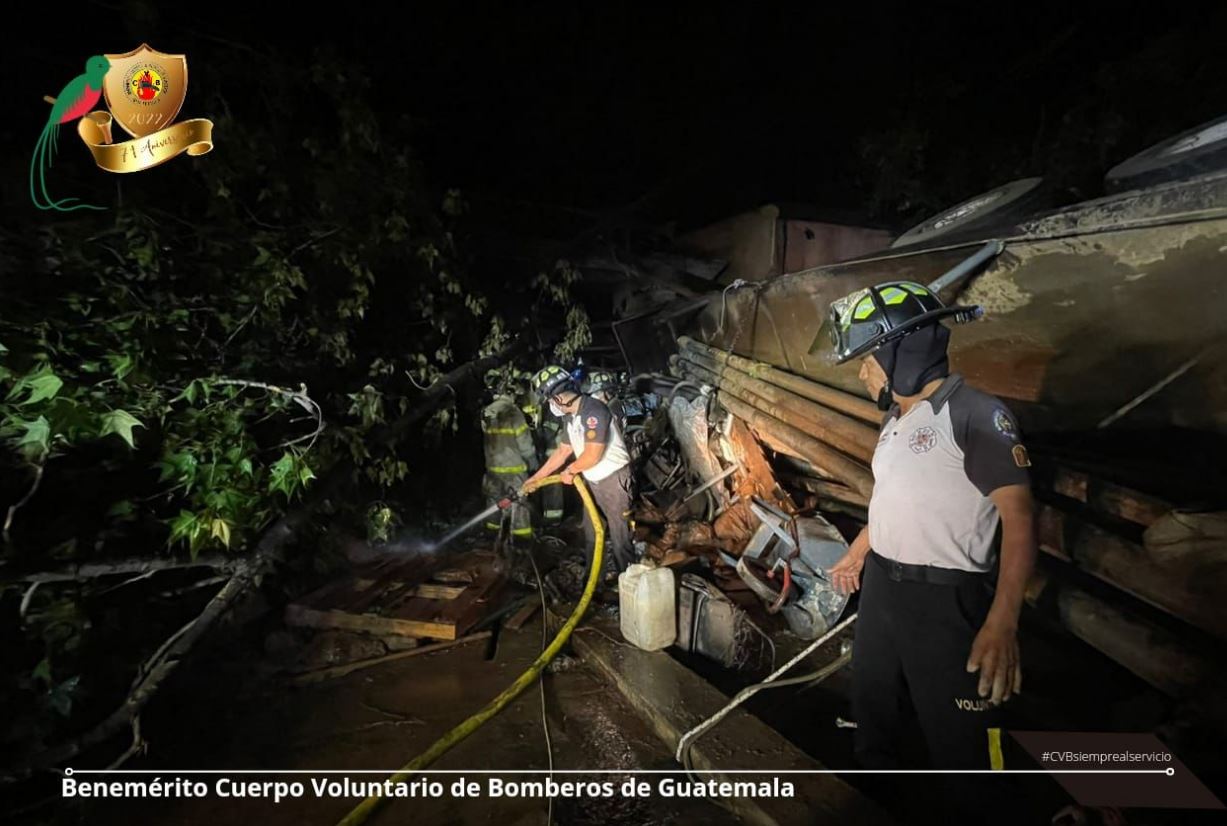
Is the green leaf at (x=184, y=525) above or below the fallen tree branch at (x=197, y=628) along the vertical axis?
above

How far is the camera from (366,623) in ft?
14.5

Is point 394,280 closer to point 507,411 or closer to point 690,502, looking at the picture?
→ point 507,411

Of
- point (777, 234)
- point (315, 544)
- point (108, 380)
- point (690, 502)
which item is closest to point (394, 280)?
point (315, 544)

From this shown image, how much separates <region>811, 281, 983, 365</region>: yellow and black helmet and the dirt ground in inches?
101

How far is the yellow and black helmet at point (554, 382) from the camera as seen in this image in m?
5.66

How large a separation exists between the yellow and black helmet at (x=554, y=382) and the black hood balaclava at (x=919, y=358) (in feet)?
12.7

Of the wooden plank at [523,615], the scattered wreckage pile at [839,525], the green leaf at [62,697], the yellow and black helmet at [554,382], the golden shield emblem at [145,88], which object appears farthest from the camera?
the yellow and black helmet at [554,382]

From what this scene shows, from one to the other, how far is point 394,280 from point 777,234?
7.05 m

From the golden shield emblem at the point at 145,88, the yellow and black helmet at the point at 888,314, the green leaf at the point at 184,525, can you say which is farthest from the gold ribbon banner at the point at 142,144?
the yellow and black helmet at the point at 888,314

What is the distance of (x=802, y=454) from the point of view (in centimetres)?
448

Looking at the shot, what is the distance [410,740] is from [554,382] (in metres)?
3.65

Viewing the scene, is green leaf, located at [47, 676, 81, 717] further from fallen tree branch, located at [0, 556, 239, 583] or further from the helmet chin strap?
the helmet chin strap

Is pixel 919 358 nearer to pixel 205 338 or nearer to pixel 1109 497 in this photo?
pixel 1109 497

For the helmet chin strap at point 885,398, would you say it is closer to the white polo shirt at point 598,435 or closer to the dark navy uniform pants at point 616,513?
the white polo shirt at point 598,435
